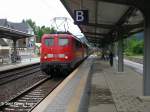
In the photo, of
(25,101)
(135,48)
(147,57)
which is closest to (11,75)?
(25,101)

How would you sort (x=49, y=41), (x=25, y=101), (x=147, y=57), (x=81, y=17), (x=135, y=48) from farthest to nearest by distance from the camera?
(x=135, y=48), (x=49, y=41), (x=81, y=17), (x=25, y=101), (x=147, y=57)

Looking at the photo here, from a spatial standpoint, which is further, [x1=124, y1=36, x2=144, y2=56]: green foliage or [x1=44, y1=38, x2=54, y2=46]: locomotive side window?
[x1=124, y1=36, x2=144, y2=56]: green foliage

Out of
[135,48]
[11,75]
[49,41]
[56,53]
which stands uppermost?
[49,41]

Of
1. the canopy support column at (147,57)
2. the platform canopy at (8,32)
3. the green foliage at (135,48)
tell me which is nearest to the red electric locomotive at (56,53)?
the platform canopy at (8,32)

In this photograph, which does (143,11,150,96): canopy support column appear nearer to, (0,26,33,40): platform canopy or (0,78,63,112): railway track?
(0,78,63,112): railway track

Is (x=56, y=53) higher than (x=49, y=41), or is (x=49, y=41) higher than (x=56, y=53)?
(x=49, y=41)

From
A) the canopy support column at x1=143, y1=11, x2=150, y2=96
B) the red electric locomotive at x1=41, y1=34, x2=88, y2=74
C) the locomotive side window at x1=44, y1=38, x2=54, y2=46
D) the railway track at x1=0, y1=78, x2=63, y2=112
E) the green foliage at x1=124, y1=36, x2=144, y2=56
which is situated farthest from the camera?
the green foliage at x1=124, y1=36, x2=144, y2=56

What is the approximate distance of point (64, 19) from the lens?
39.8m

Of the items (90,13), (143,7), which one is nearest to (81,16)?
(90,13)

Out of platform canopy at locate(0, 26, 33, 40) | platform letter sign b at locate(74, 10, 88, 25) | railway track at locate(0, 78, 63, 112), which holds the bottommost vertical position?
railway track at locate(0, 78, 63, 112)

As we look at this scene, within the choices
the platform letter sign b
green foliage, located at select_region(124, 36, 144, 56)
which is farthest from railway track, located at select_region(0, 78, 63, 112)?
green foliage, located at select_region(124, 36, 144, 56)

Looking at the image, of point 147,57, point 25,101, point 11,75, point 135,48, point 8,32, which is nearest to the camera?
point 147,57

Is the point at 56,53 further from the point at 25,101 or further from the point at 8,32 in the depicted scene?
the point at 25,101

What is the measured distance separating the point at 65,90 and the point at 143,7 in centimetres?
414
